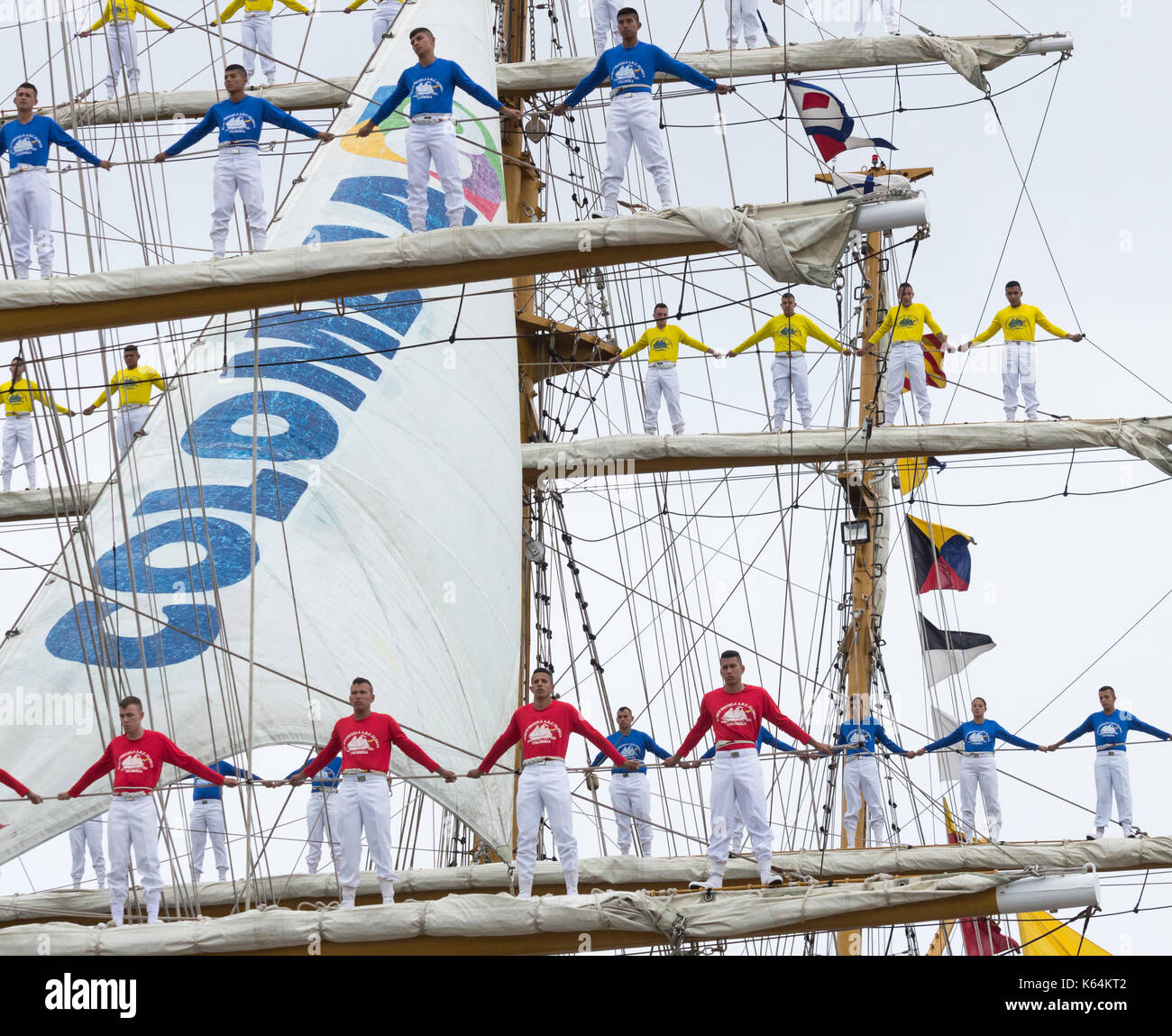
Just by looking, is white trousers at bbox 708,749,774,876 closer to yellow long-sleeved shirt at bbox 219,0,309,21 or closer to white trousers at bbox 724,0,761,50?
white trousers at bbox 724,0,761,50

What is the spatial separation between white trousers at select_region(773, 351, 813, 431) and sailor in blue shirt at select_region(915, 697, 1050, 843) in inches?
156

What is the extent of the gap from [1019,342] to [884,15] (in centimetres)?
378

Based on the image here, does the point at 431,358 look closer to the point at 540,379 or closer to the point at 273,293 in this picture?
the point at 273,293

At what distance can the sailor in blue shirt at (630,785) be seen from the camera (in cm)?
1564

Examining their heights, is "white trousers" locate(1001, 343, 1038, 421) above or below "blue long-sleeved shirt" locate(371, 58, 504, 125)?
above

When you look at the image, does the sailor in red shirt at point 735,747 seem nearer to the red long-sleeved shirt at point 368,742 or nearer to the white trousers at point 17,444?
the red long-sleeved shirt at point 368,742

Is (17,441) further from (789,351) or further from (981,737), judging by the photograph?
(981,737)

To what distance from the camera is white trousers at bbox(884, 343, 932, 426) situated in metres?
19.9

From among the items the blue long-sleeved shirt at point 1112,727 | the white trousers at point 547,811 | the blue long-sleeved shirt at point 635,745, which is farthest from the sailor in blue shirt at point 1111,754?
the white trousers at point 547,811

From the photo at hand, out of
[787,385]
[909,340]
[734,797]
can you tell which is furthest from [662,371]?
[734,797]

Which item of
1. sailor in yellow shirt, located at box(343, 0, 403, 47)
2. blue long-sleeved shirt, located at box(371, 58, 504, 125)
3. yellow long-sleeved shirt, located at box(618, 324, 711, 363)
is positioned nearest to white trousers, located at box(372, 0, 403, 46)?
sailor in yellow shirt, located at box(343, 0, 403, 47)
